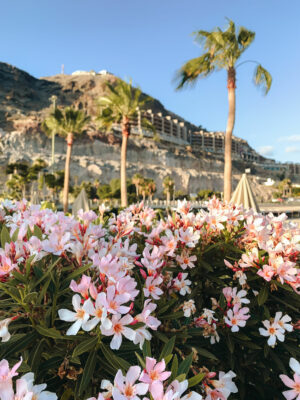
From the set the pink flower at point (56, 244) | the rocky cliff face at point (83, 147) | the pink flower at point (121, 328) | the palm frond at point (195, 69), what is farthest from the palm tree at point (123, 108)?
the rocky cliff face at point (83, 147)

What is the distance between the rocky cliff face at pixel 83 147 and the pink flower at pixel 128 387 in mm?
69094

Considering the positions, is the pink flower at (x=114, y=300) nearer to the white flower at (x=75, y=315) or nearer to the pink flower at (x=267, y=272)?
the white flower at (x=75, y=315)

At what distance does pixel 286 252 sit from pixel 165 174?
96.4 m

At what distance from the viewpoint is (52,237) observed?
1.70 m

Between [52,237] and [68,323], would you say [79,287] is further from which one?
[52,237]

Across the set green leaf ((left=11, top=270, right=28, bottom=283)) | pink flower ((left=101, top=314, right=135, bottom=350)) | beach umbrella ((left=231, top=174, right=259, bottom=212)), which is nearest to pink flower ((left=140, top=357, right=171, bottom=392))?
pink flower ((left=101, top=314, right=135, bottom=350))

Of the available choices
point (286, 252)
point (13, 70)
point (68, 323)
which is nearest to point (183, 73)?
point (286, 252)

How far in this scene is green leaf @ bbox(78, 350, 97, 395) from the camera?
4.24 ft

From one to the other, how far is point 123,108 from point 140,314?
68.3 feet

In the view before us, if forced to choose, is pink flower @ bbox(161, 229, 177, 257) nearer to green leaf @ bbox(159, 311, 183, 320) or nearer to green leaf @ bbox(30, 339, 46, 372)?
green leaf @ bbox(159, 311, 183, 320)

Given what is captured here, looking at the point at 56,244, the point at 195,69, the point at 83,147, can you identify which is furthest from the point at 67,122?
the point at 83,147

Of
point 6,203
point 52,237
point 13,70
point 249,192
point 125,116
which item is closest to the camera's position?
point 52,237

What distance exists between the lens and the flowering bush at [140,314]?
1.23 meters

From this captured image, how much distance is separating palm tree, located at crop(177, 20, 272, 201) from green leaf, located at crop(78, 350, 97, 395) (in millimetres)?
11892
